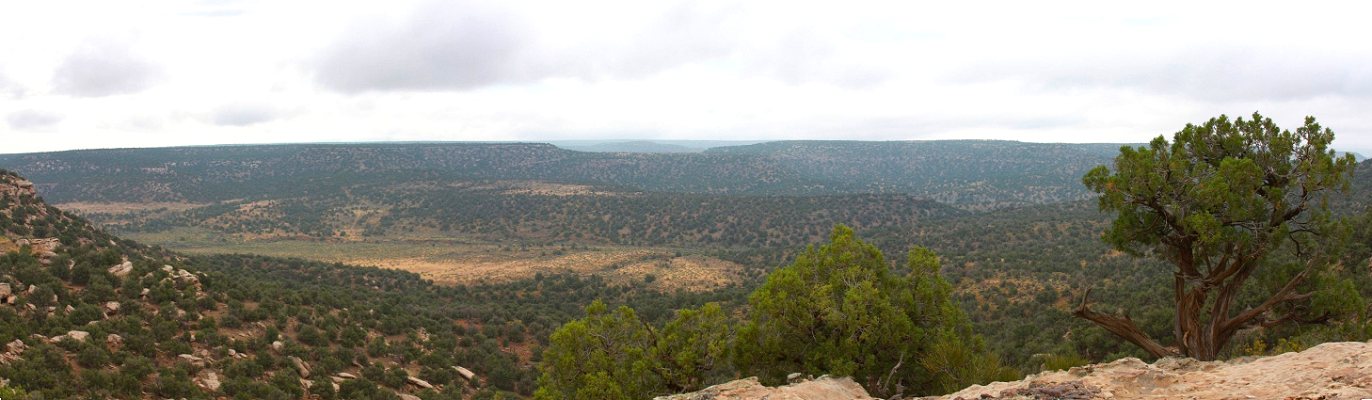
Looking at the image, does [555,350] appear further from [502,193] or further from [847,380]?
[502,193]

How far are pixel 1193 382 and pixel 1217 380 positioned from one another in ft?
0.84

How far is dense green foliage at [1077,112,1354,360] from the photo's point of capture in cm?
1082

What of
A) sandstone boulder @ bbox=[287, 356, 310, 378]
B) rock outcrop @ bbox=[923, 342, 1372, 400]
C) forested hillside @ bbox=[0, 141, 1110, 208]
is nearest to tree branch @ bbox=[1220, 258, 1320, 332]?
rock outcrop @ bbox=[923, 342, 1372, 400]

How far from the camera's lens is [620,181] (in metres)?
161

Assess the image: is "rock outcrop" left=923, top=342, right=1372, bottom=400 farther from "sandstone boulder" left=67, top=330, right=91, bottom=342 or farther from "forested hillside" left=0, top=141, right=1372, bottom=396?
"sandstone boulder" left=67, top=330, right=91, bottom=342

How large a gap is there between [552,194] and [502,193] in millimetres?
9153

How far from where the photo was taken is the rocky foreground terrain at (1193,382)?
24.3 ft

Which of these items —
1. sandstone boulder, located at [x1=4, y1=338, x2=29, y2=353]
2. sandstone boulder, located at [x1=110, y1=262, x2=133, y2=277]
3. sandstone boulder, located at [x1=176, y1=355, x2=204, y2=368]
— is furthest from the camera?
sandstone boulder, located at [x1=110, y1=262, x2=133, y2=277]

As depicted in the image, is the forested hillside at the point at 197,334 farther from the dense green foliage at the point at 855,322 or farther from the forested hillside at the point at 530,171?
the forested hillside at the point at 530,171

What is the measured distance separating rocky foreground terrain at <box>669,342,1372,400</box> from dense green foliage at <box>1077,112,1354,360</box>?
236 cm

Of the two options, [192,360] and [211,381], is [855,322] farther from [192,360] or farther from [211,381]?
[192,360]

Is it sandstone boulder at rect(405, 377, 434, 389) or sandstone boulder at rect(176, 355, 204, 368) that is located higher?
sandstone boulder at rect(176, 355, 204, 368)

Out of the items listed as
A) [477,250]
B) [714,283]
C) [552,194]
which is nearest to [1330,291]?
[714,283]

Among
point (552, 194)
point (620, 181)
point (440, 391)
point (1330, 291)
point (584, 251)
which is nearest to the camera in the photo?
point (1330, 291)
